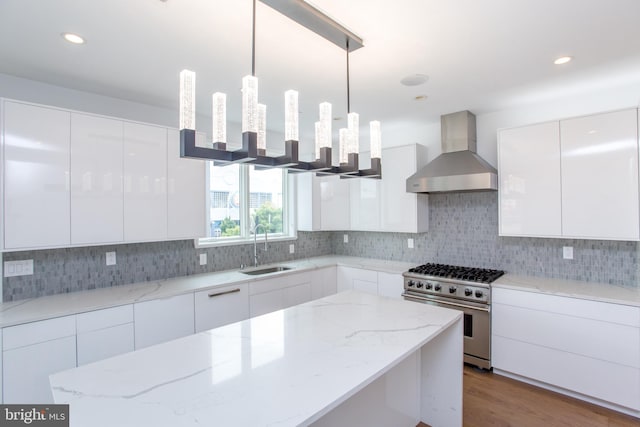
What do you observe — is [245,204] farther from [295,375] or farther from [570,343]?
[570,343]

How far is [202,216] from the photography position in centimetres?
305

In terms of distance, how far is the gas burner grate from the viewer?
3080mm

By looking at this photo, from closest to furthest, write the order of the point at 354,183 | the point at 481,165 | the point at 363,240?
the point at 481,165 → the point at 354,183 → the point at 363,240

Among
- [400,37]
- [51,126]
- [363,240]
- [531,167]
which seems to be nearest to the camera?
[400,37]

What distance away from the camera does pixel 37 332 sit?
6.66ft

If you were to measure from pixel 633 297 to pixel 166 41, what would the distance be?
3.68 meters

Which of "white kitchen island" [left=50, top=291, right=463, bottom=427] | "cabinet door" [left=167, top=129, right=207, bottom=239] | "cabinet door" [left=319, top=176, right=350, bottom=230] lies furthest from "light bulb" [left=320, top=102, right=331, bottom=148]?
"cabinet door" [left=319, top=176, right=350, bottom=230]

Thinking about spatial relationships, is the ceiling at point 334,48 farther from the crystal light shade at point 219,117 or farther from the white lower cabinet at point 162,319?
the white lower cabinet at point 162,319

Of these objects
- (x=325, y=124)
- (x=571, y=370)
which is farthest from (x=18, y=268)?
(x=571, y=370)

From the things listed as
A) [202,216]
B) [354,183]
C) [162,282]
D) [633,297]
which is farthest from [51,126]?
[633,297]

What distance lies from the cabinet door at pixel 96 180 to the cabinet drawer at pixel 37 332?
1.88 feet

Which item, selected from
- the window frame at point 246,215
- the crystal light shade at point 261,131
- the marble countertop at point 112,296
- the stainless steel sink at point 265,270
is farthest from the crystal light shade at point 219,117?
the stainless steel sink at point 265,270

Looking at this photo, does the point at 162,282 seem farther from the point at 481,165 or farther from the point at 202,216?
the point at 481,165

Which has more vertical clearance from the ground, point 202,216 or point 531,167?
point 531,167
